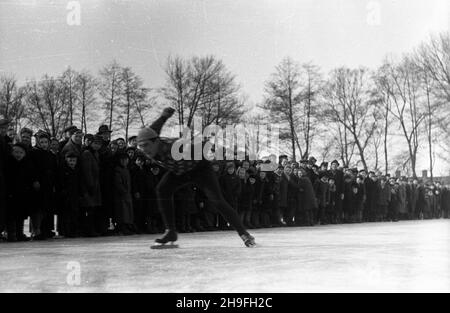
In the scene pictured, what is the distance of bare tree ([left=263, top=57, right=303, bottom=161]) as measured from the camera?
104ft

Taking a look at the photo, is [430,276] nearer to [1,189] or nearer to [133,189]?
[1,189]

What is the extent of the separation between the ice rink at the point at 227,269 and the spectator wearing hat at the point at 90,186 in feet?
9.03

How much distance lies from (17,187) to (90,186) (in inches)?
53.8

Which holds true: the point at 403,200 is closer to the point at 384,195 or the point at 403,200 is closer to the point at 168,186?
the point at 384,195

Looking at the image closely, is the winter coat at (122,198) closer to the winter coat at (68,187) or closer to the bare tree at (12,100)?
the winter coat at (68,187)

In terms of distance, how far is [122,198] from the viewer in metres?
10.8

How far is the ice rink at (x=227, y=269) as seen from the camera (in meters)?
4.01

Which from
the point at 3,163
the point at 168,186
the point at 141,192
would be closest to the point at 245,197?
the point at 141,192

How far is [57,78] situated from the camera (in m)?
28.4

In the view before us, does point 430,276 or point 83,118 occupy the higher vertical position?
point 83,118

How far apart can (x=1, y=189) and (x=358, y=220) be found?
13.6 metres

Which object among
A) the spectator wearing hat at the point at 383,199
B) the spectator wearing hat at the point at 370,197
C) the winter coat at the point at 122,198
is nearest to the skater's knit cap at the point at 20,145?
the winter coat at the point at 122,198
